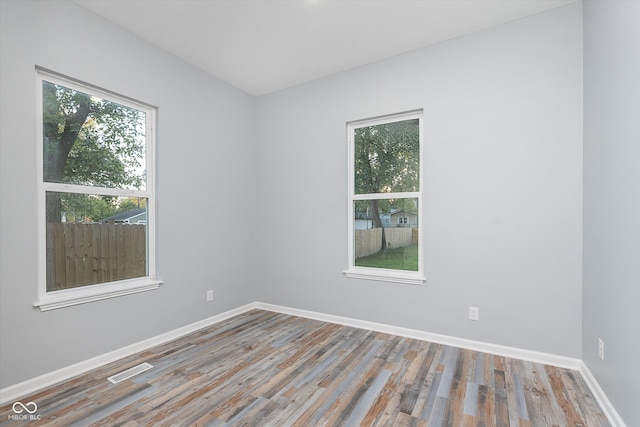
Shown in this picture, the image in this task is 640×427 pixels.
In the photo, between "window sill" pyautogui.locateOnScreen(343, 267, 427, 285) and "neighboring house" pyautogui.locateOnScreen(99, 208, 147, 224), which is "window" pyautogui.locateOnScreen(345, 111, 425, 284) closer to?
"window sill" pyautogui.locateOnScreen(343, 267, 427, 285)

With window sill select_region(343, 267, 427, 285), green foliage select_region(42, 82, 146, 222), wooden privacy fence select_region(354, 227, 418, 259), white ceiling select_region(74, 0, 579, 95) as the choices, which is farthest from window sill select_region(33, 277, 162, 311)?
white ceiling select_region(74, 0, 579, 95)

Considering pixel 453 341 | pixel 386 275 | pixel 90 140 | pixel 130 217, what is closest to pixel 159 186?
pixel 130 217

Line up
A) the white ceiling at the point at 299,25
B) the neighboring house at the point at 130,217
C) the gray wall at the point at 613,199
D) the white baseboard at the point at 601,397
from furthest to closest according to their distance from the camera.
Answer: the neighboring house at the point at 130,217 → the white ceiling at the point at 299,25 → the white baseboard at the point at 601,397 → the gray wall at the point at 613,199

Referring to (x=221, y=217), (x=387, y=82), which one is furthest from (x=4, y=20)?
(x=387, y=82)

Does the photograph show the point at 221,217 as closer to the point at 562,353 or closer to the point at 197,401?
the point at 197,401

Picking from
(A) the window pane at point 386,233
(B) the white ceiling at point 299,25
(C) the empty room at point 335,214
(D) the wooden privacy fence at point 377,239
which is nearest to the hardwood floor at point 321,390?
(C) the empty room at point 335,214

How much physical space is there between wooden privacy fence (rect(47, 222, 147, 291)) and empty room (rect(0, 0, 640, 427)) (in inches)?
0.7

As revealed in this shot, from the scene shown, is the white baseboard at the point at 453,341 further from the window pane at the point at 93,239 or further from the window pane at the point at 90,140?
the window pane at the point at 90,140

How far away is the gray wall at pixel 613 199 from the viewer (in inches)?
61.7

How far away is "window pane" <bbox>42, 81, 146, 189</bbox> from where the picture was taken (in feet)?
7.65

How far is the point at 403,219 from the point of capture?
3.25 meters

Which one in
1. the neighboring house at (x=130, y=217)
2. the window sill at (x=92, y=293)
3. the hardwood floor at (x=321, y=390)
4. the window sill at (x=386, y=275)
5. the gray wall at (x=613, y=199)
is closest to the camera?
the gray wall at (x=613, y=199)

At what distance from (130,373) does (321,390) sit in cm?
153

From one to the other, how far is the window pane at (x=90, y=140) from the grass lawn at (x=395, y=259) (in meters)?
2.52
